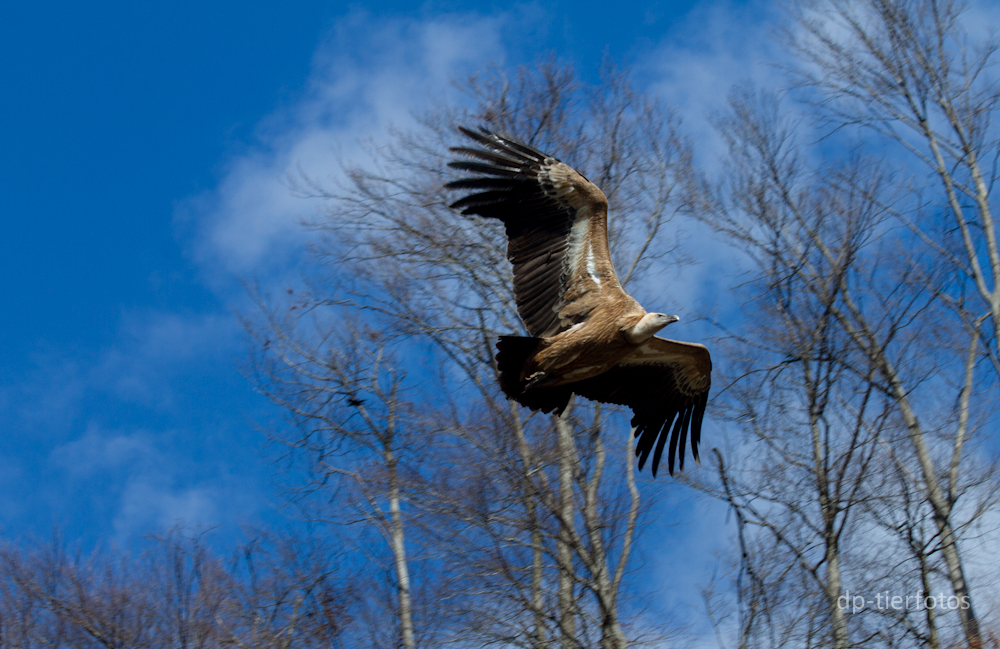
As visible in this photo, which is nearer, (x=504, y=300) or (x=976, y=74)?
(x=504, y=300)

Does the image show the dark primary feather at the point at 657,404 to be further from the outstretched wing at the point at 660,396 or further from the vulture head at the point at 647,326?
the vulture head at the point at 647,326

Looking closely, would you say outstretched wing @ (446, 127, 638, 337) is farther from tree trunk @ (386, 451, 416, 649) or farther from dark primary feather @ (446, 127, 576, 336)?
tree trunk @ (386, 451, 416, 649)

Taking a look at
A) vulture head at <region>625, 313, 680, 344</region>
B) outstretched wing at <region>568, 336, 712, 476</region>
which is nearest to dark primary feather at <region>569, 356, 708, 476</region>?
outstretched wing at <region>568, 336, 712, 476</region>

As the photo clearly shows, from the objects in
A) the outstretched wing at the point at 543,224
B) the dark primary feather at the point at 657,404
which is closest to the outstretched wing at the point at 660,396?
the dark primary feather at the point at 657,404

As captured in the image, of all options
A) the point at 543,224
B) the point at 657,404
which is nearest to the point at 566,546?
the point at 657,404

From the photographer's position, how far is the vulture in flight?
341 inches

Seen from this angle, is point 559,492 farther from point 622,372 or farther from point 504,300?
point 504,300

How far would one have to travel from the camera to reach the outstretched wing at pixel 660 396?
30.7 ft

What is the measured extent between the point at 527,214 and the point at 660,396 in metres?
1.97

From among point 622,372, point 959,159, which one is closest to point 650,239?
point 622,372

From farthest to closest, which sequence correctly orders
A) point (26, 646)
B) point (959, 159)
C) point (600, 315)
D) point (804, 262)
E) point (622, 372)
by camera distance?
1. point (959, 159)
2. point (26, 646)
3. point (804, 262)
4. point (622, 372)
5. point (600, 315)

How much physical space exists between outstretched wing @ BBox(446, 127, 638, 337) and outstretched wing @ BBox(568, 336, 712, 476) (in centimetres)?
85

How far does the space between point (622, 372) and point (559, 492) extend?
125 cm

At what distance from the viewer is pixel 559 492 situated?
9.75m
